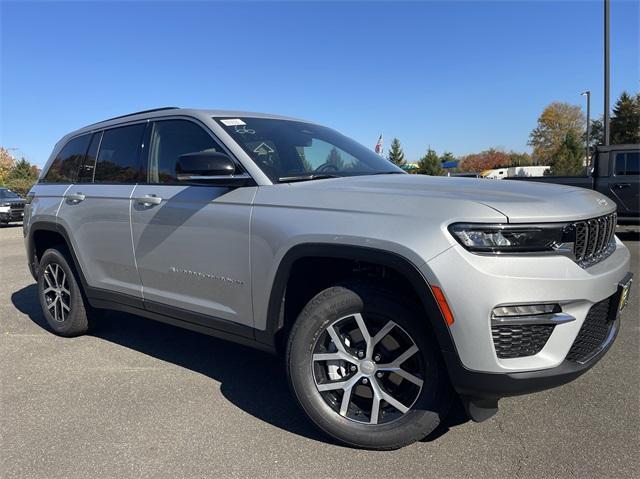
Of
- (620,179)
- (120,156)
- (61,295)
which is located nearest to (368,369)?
(120,156)

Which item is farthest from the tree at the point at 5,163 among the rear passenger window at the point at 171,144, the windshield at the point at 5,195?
the rear passenger window at the point at 171,144

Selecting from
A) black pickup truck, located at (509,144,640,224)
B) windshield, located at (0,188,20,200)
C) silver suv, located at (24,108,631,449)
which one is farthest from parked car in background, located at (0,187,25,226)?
silver suv, located at (24,108,631,449)

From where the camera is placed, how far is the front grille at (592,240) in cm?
239

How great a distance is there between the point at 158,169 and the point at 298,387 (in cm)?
195

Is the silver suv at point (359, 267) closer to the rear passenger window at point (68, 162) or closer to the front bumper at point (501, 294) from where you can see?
the front bumper at point (501, 294)

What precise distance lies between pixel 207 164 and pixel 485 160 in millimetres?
96523

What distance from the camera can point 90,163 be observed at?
441cm

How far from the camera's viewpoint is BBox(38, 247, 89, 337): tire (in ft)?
14.7

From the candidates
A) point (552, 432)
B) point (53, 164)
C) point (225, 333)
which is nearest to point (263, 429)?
point (225, 333)

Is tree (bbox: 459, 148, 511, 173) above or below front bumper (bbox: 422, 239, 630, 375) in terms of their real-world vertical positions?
below

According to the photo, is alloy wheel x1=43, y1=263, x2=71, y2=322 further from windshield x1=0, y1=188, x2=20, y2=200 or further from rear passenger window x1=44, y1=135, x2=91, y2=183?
windshield x1=0, y1=188, x2=20, y2=200

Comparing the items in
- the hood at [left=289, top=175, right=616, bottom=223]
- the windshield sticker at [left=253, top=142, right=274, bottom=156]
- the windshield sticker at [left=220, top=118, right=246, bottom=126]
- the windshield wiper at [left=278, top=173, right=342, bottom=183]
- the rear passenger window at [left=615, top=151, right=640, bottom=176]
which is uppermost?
the windshield sticker at [left=220, top=118, right=246, bottom=126]

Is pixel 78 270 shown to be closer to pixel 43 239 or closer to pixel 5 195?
pixel 43 239

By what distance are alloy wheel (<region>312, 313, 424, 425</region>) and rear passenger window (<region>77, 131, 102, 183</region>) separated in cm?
283
